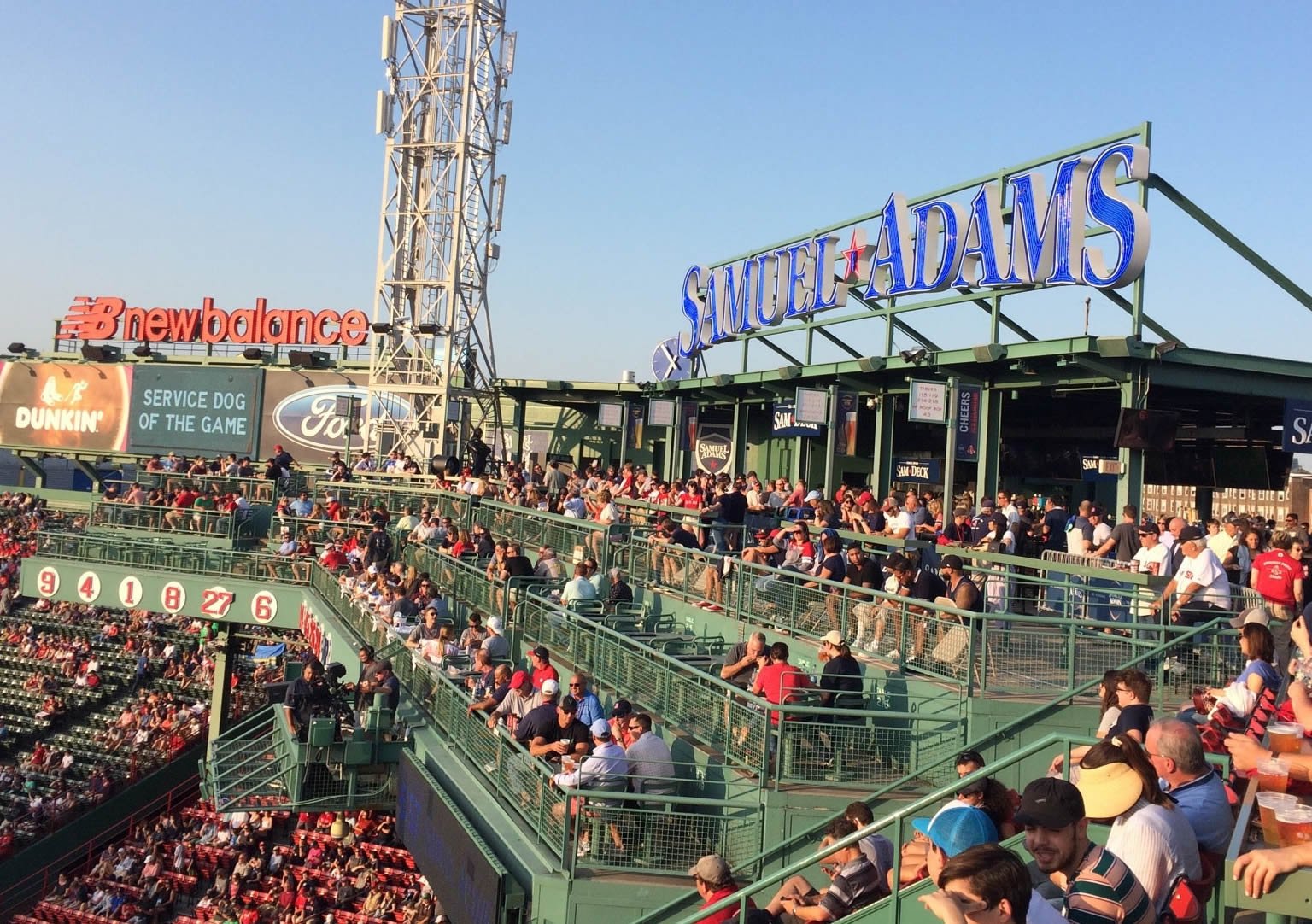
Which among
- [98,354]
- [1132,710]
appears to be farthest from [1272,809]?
[98,354]

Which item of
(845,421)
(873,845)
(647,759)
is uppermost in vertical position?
(845,421)

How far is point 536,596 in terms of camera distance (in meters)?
14.0

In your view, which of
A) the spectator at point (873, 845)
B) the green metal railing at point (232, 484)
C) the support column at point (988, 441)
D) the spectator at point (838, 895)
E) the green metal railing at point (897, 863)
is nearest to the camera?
the green metal railing at point (897, 863)

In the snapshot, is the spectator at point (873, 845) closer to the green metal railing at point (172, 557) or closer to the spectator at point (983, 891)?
the spectator at point (983, 891)

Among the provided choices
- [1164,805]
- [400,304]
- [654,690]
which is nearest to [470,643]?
[654,690]

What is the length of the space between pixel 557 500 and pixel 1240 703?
16.2 meters

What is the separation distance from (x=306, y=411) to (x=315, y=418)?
17.6 inches

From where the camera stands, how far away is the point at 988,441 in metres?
18.4

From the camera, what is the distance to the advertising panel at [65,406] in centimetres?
4272

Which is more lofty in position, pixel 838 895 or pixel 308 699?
pixel 838 895

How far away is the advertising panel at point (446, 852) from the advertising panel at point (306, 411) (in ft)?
94.2

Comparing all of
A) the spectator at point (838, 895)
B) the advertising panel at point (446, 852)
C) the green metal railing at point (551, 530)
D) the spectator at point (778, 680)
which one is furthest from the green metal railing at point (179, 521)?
the spectator at point (838, 895)

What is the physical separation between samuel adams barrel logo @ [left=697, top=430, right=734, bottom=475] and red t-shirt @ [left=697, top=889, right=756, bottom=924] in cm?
2389

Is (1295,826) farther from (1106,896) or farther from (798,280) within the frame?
(798,280)
